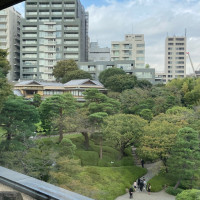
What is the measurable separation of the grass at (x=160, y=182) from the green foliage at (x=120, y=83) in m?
11.0

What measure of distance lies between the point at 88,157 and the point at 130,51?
27.2 meters

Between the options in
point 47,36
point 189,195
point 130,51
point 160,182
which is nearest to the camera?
point 189,195

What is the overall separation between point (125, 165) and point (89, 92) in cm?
497

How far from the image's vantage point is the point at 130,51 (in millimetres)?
37062

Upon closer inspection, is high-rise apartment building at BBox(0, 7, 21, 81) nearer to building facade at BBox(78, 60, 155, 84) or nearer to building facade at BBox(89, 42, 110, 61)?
building facade at BBox(78, 60, 155, 84)

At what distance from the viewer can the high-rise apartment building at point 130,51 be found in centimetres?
3701

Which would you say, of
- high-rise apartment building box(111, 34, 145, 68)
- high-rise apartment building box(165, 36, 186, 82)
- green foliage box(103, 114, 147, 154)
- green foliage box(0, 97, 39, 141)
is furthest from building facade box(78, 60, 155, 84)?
high-rise apartment building box(165, 36, 186, 82)

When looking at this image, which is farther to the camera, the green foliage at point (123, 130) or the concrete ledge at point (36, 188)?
the green foliage at point (123, 130)

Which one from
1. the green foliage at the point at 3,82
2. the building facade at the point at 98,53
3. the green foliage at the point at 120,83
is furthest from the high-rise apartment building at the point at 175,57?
the green foliage at the point at 3,82

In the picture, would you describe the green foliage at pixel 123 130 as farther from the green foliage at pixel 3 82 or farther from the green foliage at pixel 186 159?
the green foliage at pixel 3 82

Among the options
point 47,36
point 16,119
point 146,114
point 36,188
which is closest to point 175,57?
point 47,36

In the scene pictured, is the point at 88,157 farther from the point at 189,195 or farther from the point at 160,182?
the point at 189,195

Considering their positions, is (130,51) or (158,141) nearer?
(158,141)

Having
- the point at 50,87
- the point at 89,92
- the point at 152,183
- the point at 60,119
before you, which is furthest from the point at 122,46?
the point at 152,183
